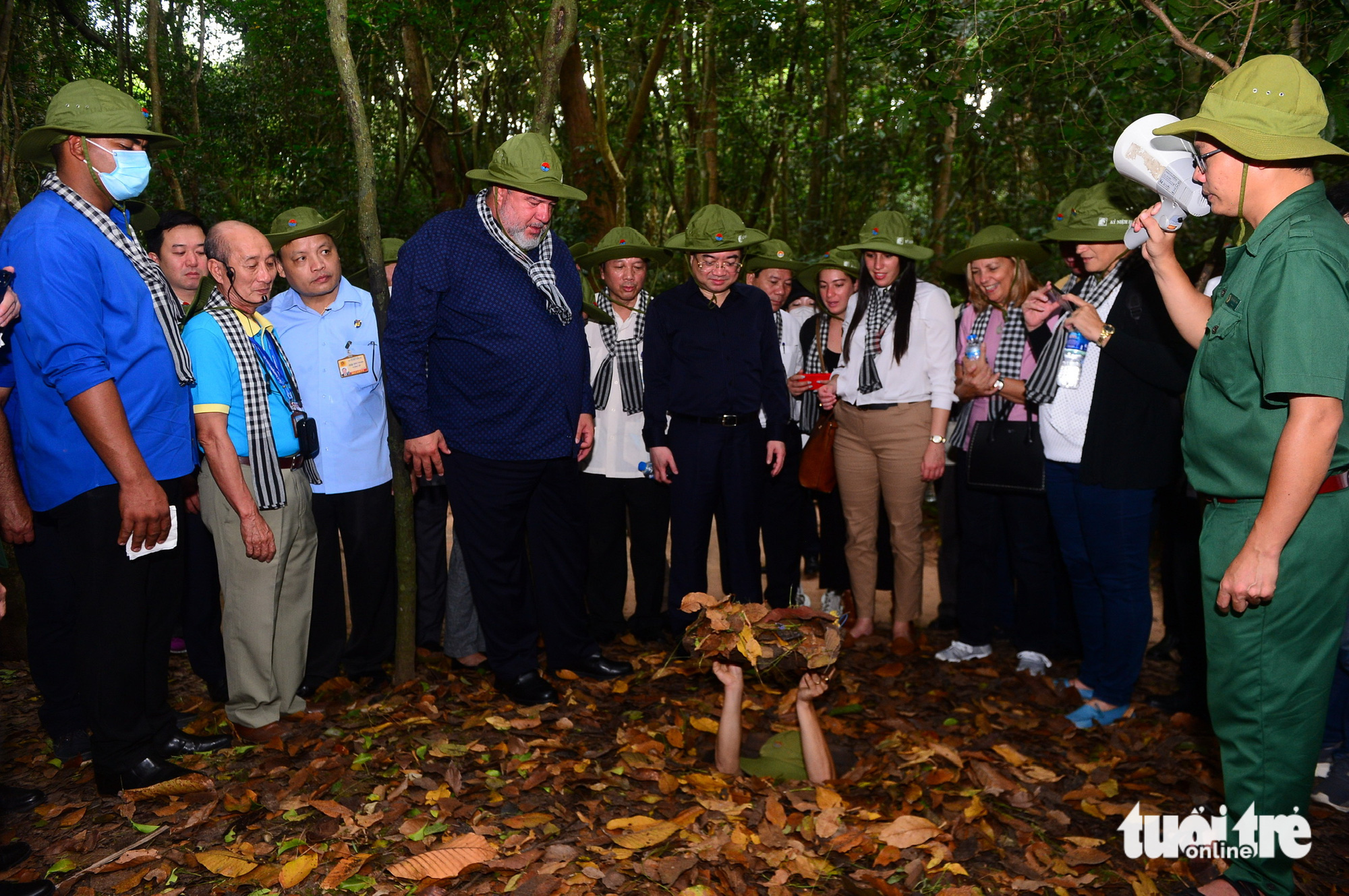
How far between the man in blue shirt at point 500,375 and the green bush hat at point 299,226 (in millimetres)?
513

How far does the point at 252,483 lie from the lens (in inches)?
147

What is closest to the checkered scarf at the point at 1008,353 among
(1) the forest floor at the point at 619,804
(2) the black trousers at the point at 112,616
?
(1) the forest floor at the point at 619,804

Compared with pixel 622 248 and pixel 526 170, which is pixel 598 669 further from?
pixel 526 170

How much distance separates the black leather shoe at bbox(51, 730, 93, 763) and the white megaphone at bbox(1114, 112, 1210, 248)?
4.46 metres

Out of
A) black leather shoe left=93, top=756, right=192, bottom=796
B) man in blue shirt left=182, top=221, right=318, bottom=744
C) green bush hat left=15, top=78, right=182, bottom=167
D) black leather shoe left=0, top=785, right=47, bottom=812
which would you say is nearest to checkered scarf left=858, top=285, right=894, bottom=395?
man in blue shirt left=182, top=221, right=318, bottom=744

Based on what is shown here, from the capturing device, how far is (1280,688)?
2.60 meters

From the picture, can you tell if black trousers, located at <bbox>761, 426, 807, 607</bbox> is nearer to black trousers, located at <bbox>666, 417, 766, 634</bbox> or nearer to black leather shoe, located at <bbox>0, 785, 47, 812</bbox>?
black trousers, located at <bbox>666, 417, 766, 634</bbox>

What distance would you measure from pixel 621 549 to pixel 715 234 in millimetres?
1918

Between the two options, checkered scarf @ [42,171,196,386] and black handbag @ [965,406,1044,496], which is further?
black handbag @ [965,406,1044,496]

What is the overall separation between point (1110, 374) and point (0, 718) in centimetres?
530

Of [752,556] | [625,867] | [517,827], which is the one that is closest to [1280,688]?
[625,867]

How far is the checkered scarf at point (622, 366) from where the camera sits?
209 inches

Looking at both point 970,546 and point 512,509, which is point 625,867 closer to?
point 512,509

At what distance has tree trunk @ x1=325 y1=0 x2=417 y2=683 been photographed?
12.7 ft
